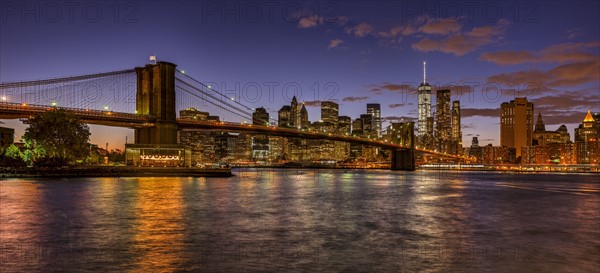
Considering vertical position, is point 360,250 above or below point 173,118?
below

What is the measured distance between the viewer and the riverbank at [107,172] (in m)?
54.6

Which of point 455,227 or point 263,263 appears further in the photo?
point 455,227

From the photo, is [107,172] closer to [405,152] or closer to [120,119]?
[120,119]

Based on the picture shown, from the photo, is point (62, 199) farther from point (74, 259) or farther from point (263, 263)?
point (263, 263)

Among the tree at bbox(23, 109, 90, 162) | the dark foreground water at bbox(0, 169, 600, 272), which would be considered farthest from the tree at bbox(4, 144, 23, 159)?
Result: the dark foreground water at bbox(0, 169, 600, 272)

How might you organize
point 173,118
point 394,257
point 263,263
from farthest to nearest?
point 173,118, point 394,257, point 263,263

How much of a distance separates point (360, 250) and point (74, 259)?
809 centimetres

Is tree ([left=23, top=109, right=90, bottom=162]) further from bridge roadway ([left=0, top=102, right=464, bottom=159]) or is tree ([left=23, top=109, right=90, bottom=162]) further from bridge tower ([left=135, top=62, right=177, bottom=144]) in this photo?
bridge tower ([left=135, top=62, right=177, bottom=144])

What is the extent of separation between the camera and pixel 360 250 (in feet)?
47.1

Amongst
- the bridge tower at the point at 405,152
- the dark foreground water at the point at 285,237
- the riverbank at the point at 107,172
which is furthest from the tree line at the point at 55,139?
the bridge tower at the point at 405,152

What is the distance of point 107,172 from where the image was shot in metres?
59.1

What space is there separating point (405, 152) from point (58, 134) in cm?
8184

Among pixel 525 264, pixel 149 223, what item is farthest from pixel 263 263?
pixel 149 223

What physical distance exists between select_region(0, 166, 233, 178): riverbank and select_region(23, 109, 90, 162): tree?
2993 mm
